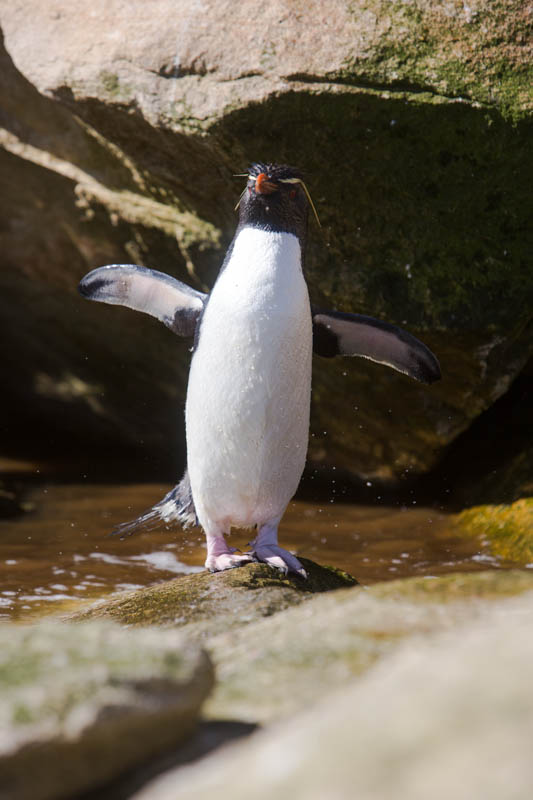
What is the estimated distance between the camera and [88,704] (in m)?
1.14

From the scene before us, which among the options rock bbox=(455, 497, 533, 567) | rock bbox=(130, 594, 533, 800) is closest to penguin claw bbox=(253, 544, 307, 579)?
rock bbox=(455, 497, 533, 567)

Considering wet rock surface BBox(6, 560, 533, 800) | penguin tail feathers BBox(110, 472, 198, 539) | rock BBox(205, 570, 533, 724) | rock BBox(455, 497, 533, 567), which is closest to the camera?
wet rock surface BBox(6, 560, 533, 800)

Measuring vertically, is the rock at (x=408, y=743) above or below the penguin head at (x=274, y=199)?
below

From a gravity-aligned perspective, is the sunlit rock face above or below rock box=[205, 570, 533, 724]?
above

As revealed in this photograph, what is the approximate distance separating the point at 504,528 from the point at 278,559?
1.61 meters

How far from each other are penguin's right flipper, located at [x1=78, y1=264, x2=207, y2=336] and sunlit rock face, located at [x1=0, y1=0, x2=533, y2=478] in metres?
0.74

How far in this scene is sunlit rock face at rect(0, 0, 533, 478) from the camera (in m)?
3.60

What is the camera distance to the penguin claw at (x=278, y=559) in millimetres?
2863

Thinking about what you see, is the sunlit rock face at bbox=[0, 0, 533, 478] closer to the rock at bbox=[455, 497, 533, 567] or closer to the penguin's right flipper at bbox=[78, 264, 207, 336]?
the rock at bbox=[455, 497, 533, 567]

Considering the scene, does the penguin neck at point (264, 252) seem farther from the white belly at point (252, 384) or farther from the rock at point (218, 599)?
the rock at point (218, 599)

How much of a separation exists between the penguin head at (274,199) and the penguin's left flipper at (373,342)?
40 cm

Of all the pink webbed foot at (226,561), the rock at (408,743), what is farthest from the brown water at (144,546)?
the rock at (408,743)

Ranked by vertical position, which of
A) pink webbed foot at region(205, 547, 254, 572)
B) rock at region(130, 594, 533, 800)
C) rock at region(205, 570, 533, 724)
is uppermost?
pink webbed foot at region(205, 547, 254, 572)

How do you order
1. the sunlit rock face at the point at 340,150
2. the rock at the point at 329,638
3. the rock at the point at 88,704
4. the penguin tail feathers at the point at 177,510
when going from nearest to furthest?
the rock at the point at 88,704, the rock at the point at 329,638, the penguin tail feathers at the point at 177,510, the sunlit rock face at the point at 340,150
